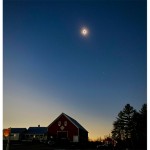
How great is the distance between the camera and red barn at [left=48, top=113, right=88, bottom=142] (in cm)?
4338

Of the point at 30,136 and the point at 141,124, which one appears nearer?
the point at 141,124

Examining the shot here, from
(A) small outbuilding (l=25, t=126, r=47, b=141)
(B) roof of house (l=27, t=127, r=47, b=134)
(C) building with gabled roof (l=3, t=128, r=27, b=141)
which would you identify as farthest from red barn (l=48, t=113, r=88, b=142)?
(C) building with gabled roof (l=3, t=128, r=27, b=141)

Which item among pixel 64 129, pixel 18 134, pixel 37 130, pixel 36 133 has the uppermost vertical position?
pixel 64 129

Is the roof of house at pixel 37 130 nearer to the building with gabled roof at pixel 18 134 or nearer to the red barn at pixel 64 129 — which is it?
the building with gabled roof at pixel 18 134

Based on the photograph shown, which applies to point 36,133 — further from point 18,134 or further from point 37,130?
point 18,134

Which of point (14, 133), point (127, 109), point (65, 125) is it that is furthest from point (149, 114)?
point (127, 109)

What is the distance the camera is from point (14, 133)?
61.0m

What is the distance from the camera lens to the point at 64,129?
1734 inches

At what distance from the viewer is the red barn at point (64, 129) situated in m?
43.4

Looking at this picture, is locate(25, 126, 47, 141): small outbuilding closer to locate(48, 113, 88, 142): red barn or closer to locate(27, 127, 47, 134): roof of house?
locate(27, 127, 47, 134): roof of house

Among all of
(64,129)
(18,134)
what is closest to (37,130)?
(18,134)

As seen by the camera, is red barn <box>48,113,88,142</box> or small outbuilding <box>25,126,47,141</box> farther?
small outbuilding <box>25,126,47,141</box>

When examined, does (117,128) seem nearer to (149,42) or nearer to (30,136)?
(30,136)

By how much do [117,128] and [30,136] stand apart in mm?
34477
